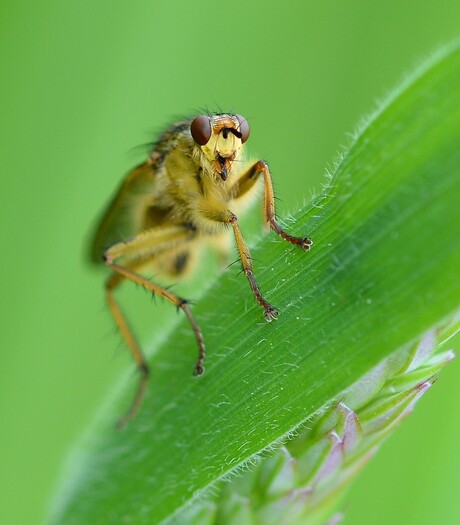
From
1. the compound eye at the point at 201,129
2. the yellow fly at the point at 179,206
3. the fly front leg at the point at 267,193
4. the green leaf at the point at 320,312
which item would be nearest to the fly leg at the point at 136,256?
the yellow fly at the point at 179,206

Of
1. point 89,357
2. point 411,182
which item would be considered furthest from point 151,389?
point 89,357

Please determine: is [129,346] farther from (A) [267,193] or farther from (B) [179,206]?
(A) [267,193]

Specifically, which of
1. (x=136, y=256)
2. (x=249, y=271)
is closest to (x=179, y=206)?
(x=136, y=256)

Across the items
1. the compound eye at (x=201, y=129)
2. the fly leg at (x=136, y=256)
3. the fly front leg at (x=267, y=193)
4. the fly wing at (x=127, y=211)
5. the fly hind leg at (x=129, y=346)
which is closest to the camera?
the fly front leg at (x=267, y=193)

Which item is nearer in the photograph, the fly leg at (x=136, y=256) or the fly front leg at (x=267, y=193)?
the fly front leg at (x=267, y=193)

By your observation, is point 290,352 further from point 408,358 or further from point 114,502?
point 114,502

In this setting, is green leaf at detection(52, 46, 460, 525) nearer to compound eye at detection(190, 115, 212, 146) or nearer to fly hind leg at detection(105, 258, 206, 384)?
fly hind leg at detection(105, 258, 206, 384)

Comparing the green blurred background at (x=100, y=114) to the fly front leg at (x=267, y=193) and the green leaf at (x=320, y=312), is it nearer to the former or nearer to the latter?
the fly front leg at (x=267, y=193)
